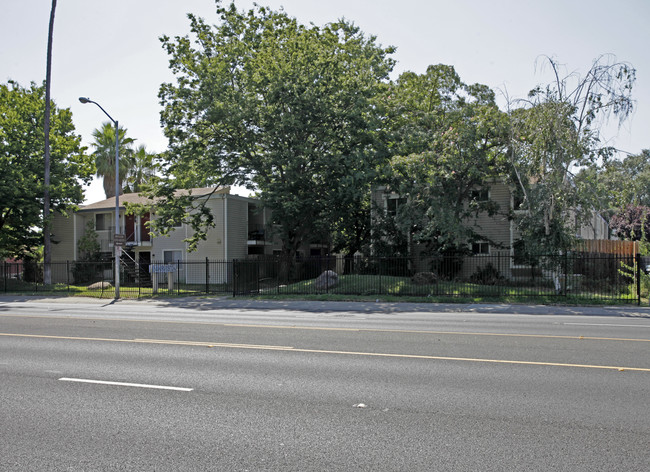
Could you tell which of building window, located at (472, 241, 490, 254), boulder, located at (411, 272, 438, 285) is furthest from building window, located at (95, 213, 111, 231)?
building window, located at (472, 241, 490, 254)

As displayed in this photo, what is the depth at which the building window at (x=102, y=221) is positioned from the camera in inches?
1528

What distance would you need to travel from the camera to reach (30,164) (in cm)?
3475

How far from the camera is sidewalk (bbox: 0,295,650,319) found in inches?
682

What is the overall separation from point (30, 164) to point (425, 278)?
27613 mm

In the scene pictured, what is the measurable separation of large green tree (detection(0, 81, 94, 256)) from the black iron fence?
387 cm

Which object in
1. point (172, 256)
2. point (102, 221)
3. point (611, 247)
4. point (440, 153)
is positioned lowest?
point (172, 256)

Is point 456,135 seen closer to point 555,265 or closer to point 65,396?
point 555,265

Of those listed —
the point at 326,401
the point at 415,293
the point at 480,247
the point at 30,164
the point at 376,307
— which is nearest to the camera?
the point at 326,401

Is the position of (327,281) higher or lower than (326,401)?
higher

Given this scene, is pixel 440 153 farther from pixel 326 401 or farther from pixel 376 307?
pixel 326 401

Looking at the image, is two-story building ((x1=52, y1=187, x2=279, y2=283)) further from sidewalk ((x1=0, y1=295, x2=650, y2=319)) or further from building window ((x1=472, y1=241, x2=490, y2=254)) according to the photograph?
building window ((x1=472, y1=241, x2=490, y2=254))

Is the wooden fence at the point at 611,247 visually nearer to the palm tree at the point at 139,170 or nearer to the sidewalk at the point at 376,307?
the sidewalk at the point at 376,307

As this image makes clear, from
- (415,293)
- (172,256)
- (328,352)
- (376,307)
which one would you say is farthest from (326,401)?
(172,256)

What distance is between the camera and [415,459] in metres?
4.27
